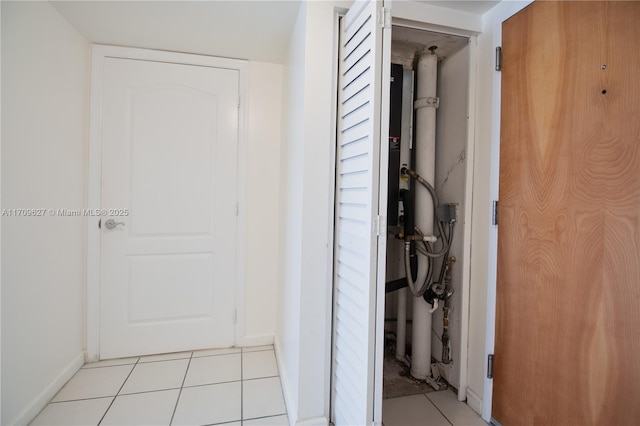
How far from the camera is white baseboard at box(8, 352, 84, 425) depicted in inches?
56.2

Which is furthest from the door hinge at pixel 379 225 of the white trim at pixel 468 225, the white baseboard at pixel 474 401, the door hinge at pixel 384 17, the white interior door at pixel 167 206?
the white interior door at pixel 167 206

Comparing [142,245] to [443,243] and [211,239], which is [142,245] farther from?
[443,243]

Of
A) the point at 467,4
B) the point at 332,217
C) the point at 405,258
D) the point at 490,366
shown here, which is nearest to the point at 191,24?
the point at 332,217

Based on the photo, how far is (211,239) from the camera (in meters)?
2.22

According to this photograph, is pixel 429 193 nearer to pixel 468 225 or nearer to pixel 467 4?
pixel 468 225

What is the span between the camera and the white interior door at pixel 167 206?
2.04 m

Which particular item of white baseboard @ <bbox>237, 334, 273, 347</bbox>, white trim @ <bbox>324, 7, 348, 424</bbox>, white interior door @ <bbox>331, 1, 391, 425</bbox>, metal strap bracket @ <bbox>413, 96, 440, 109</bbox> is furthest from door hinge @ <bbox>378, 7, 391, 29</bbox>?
white baseboard @ <bbox>237, 334, 273, 347</bbox>

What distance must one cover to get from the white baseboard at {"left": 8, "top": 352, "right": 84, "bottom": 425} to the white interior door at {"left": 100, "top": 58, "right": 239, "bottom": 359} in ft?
0.57

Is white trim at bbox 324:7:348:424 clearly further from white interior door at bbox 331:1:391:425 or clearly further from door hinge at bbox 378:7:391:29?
door hinge at bbox 378:7:391:29

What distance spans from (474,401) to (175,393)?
1720 mm

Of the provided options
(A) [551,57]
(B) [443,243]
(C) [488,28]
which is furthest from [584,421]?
(C) [488,28]

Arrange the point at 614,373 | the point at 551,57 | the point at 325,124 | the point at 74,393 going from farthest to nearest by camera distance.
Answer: the point at 74,393 < the point at 325,124 < the point at 551,57 < the point at 614,373

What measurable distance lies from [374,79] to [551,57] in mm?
823

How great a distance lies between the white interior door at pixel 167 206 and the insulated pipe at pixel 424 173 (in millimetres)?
1338
